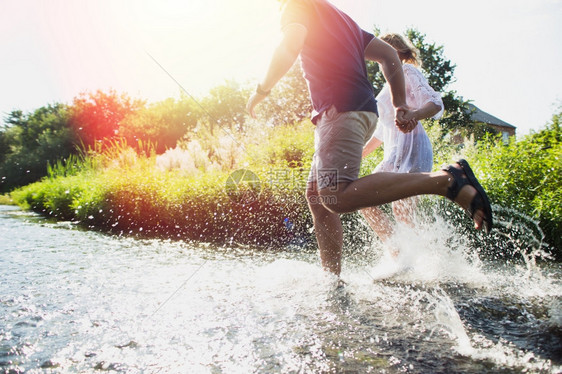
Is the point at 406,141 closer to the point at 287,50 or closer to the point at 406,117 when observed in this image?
the point at 406,117

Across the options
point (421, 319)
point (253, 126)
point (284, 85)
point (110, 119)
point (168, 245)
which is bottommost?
point (168, 245)

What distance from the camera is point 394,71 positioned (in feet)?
7.68

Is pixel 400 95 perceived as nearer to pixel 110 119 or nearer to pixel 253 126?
pixel 253 126

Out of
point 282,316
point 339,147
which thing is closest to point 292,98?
point 339,147

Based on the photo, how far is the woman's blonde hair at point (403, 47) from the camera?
290 cm

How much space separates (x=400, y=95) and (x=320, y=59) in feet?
2.03

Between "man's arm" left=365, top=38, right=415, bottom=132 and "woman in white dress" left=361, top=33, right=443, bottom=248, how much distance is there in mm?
295

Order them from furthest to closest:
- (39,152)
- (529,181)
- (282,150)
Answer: (39,152)
(282,150)
(529,181)

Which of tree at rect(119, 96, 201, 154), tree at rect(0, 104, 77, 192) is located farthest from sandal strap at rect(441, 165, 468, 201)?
tree at rect(0, 104, 77, 192)

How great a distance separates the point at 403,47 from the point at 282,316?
2.27 meters

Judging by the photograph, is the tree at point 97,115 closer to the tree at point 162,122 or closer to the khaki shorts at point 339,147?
the tree at point 162,122

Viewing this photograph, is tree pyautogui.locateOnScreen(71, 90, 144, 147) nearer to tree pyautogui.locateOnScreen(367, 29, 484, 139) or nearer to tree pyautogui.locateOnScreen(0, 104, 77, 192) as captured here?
tree pyautogui.locateOnScreen(0, 104, 77, 192)

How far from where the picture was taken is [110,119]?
2736 cm

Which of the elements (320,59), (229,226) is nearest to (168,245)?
(229,226)
